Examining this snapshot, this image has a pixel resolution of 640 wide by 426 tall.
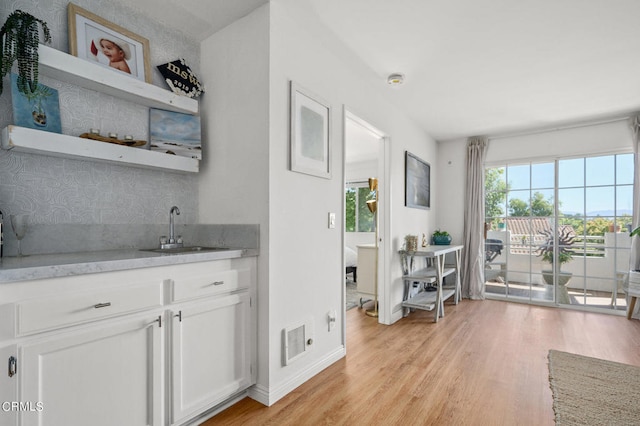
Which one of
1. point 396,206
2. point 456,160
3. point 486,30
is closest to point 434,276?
point 396,206

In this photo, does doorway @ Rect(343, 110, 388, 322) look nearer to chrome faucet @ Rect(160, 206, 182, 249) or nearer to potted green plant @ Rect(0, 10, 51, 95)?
chrome faucet @ Rect(160, 206, 182, 249)

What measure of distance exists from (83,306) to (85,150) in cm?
89

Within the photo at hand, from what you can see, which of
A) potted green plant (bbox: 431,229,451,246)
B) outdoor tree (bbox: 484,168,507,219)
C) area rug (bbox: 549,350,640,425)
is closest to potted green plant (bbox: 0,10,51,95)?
area rug (bbox: 549,350,640,425)

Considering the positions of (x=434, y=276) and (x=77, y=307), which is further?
(x=434, y=276)

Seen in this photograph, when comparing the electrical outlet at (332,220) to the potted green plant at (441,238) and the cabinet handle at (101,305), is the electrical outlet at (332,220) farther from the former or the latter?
the potted green plant at (441,238)

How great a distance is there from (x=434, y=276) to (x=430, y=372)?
1544 mm

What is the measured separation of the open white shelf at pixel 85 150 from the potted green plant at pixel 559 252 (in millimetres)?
4697

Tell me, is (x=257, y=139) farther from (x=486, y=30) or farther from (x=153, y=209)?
(x=486, y=30)

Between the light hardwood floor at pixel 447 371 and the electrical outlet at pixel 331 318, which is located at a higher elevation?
the electrical outlet at pixel 331 318

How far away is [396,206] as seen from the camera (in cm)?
379

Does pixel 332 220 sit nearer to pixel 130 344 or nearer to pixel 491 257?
pixel 130 344

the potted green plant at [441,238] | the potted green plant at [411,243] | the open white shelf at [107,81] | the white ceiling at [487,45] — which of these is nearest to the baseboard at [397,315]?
the potted green plant at [411,243]

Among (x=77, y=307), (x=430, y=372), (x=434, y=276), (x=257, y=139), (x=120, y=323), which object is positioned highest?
(x=257, y=139)

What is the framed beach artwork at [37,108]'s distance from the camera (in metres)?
1.57
